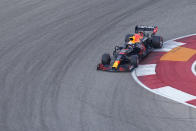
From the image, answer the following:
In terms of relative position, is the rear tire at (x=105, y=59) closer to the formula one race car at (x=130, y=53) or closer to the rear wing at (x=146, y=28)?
the formula one race car at (x=130, y=53)

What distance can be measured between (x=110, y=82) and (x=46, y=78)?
7.78 feet

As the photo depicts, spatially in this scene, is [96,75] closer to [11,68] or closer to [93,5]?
[11,68]

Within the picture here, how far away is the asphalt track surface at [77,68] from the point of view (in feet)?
36.8

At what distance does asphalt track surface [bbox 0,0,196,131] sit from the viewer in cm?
1123

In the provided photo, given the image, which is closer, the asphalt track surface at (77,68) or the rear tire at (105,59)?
the asphalt track surface at (77,68)

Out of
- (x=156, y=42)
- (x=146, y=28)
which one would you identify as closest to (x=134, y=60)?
(x=156, y=42)

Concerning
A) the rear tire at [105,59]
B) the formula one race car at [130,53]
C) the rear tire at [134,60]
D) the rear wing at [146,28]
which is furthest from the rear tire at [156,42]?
the rear tire at [105,59]

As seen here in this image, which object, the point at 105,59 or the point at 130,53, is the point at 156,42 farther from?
the point at 105,59

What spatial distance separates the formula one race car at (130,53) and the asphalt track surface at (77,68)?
15.6 inches

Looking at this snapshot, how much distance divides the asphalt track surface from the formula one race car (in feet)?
1.30

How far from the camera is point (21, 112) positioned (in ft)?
39.1

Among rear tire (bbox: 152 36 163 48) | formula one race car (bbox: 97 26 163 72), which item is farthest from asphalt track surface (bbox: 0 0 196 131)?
rear tire (bbox: 152 36 163 48)

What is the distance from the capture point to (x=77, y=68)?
15039 mm

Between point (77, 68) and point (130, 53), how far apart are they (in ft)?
6.86
